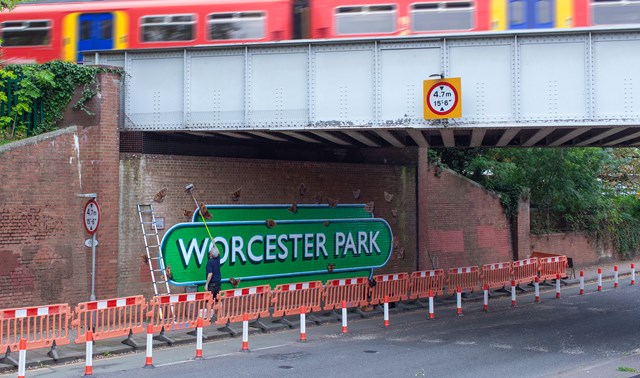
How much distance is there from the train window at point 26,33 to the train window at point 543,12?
1292 centimetres

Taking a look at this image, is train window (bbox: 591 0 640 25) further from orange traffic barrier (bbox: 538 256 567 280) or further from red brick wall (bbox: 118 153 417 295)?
orange traffic barrier (bbox: 538 256 567 280)

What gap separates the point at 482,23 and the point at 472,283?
9004 millimetres

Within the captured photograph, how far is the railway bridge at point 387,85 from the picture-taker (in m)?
15.5

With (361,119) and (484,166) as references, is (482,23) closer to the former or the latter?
(361,119)

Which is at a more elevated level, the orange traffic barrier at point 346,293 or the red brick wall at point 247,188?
the red brick wall at point 247,188

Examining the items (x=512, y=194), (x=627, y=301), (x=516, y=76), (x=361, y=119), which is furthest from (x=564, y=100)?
(x=512, y=194)

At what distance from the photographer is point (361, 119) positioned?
16.8 m

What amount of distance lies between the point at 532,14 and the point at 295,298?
886 centimetres

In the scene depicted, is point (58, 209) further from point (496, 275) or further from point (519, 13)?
point (496, 275)

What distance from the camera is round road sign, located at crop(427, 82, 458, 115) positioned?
52.1ft

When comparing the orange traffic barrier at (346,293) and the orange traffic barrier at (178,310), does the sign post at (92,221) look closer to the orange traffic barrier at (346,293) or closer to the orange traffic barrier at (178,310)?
the orange traffic barrier at (178,310)

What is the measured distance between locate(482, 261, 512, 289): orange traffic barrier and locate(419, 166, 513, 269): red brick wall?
130 inches

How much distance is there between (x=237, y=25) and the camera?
18.4m

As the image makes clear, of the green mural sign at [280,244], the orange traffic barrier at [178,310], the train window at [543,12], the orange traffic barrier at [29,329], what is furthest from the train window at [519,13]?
the orange traffic barrier at [29,329]
